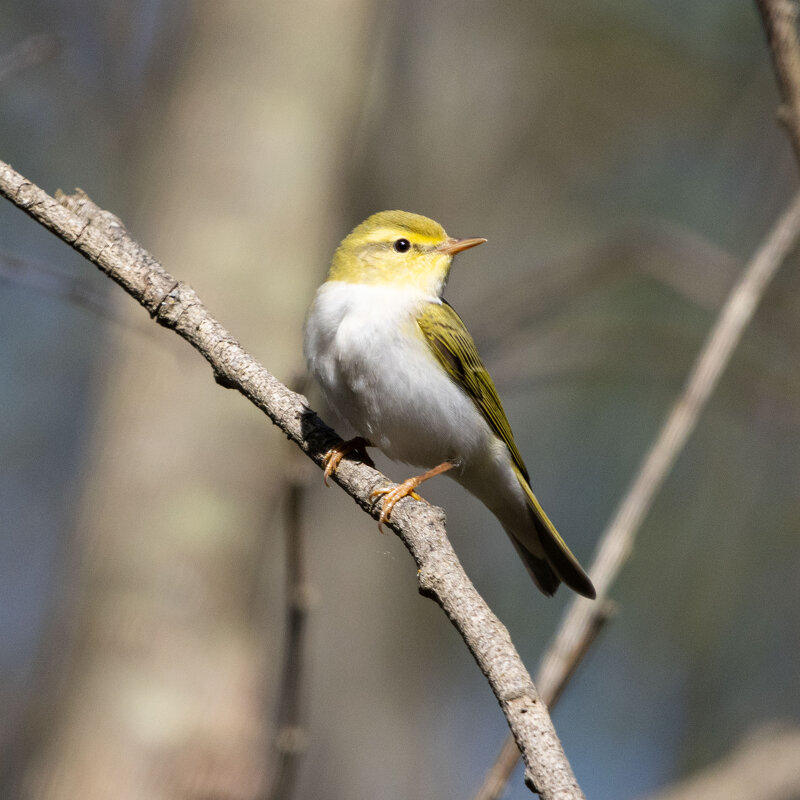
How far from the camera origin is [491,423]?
4.23 metres

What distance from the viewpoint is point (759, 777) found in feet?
11.2

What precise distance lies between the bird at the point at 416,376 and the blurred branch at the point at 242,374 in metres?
0.83

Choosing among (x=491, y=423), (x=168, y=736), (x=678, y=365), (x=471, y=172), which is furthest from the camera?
(x=471, y=172)

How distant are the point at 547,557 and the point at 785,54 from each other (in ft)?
8.17

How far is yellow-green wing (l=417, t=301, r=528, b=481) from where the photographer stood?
4047 mm

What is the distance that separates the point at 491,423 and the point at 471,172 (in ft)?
22.8

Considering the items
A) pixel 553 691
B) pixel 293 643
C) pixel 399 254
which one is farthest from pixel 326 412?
pixel 553 691

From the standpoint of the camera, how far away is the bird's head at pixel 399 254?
430 centimetres

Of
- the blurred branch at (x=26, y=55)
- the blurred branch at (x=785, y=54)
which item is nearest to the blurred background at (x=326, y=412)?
the blurred branch at (x=26, y=55)

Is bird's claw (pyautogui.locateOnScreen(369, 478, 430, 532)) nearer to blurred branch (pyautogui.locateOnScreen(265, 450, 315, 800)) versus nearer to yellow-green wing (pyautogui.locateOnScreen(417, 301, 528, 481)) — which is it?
blurred branch (pyautogui.locateOnScreen(265, 450, 315, 800))

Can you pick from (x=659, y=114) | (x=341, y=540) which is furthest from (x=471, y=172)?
(x=341, y=540)

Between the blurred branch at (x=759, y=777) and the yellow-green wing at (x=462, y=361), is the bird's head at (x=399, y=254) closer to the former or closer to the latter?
the yellow-green wing at (x=462, y=361)

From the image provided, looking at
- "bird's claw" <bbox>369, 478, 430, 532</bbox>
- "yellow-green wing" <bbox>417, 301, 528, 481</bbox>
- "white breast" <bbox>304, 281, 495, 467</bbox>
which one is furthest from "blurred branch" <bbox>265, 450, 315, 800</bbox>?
"yellow-green wing" <bbox>417, 301, 528, 481</bbox>

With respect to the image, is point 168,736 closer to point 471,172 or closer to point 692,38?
point 471,172
